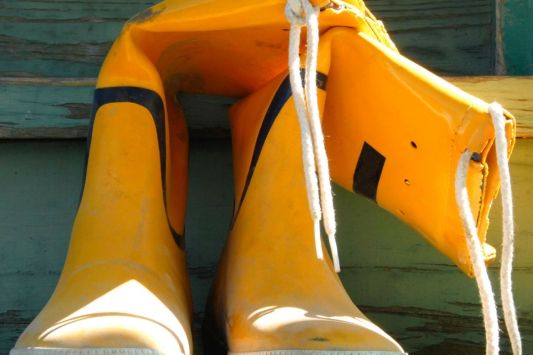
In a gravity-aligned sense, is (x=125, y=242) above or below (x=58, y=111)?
below

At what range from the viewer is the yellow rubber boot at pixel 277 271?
83 centimetres

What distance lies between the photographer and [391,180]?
3.28 feet

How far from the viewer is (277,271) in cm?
91

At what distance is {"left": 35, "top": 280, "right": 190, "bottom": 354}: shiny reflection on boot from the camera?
799 millimetres

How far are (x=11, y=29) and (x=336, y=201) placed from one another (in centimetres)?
62

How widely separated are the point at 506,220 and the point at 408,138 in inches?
6.6

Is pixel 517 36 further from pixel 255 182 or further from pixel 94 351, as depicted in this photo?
pixel 94 351

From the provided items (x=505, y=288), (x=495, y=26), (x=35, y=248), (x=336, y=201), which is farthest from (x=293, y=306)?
(x=495, y=26)

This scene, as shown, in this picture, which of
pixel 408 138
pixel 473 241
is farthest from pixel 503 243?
pixel 408 138

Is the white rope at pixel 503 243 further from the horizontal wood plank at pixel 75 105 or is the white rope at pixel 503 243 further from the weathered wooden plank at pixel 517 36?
the weathered wooden plank at pixel 517 36

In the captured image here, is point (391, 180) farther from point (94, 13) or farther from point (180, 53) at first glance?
point (94, 13)

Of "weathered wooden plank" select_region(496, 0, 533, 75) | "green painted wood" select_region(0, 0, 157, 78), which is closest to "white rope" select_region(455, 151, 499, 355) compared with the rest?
"weathered wooden plank" select_region(496, 0, 533, 75)

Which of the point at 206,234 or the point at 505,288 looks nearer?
the point at 505,288

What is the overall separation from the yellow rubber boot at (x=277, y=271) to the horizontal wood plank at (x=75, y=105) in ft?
0.54
